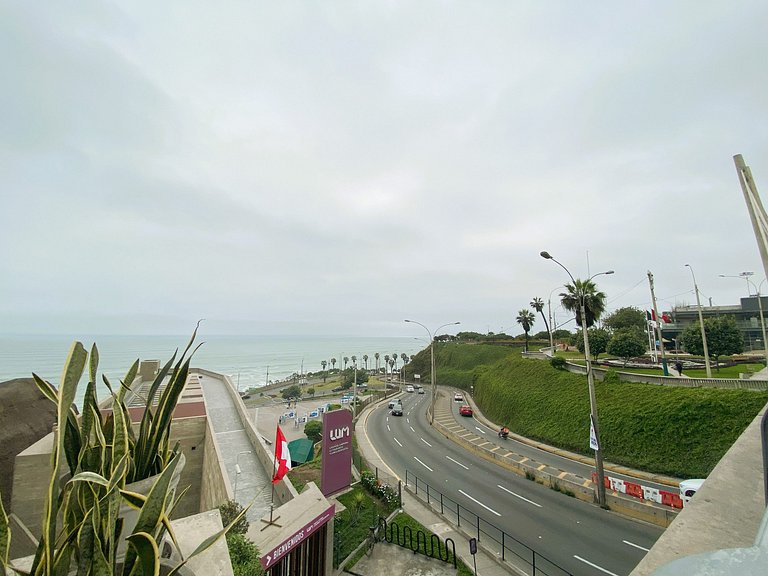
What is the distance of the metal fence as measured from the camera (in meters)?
11.8

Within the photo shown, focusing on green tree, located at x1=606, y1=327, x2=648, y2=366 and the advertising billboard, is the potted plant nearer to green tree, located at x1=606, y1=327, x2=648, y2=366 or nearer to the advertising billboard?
the advertising billboard

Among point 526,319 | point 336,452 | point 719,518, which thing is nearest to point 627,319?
point 526,319

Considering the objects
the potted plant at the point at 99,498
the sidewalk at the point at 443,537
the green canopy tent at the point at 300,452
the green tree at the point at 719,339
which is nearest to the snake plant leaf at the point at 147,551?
the potted plant at the point at 99,498

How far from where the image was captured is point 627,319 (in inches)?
2406

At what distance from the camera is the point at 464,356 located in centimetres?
7425

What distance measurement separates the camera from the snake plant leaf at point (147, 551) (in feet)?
7.63

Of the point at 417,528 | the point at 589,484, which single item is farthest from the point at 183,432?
the point at 589,484

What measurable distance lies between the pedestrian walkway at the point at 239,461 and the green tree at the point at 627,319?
2399 inches

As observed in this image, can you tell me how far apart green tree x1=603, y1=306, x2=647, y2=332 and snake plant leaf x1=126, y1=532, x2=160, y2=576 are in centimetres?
7085

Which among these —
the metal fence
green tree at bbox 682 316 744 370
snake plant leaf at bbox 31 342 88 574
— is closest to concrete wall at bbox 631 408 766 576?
snake plant leaf at bbox 31 342 88 574

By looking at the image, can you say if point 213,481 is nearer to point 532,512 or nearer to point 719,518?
point 532,512

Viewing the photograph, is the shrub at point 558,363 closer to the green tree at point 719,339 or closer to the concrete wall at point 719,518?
the green tree at point 719,339

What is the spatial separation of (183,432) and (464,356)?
62.1m

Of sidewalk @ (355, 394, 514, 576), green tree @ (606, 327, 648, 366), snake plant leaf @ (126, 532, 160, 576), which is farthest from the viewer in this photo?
green tree @ (606, 327, 648, 366)
